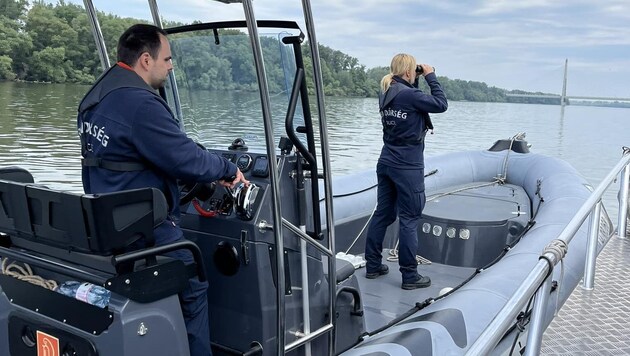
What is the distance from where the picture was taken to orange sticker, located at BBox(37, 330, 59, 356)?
1655 millimetres

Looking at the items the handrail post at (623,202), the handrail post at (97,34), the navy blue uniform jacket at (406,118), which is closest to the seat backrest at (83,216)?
the handrail post at (97,34)

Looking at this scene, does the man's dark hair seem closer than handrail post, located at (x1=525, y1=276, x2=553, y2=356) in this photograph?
No

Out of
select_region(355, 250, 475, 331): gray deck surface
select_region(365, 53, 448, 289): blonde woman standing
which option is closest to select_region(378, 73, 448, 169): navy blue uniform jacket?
select_region(365, 53, 448, 289): blonde woman standing

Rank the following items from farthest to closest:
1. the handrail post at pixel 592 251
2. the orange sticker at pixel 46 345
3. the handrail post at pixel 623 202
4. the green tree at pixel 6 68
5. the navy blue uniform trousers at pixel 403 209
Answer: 1. the green tree at pixel 6 68
2. the handrail post at pixel 623 202
3. the navy blue uniform trousers at pixel 403 209
4. the handrail post at pixel 592 251
5. the orange sticker at pixel 46 345

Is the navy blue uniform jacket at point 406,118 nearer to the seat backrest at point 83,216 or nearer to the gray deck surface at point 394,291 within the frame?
the gray deck surface at point 394,291

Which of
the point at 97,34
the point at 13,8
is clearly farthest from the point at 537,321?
the point at 13,8

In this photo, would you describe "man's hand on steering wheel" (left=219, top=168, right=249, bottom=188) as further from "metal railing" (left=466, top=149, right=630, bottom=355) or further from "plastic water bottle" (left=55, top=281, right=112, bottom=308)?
"metal railing" (left=466, top=149, right=630, bottom=355)

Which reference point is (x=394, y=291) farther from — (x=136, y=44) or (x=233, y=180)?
(x=136, y=44)

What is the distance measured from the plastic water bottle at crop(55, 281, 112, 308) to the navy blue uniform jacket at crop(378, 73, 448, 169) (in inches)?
84.0

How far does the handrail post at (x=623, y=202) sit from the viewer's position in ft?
12.2

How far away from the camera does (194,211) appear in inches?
85.0

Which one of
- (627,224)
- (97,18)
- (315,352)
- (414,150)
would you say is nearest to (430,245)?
(414,150)

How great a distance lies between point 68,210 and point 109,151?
0.87 ft

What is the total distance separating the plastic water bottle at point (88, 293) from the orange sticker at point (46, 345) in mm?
146
